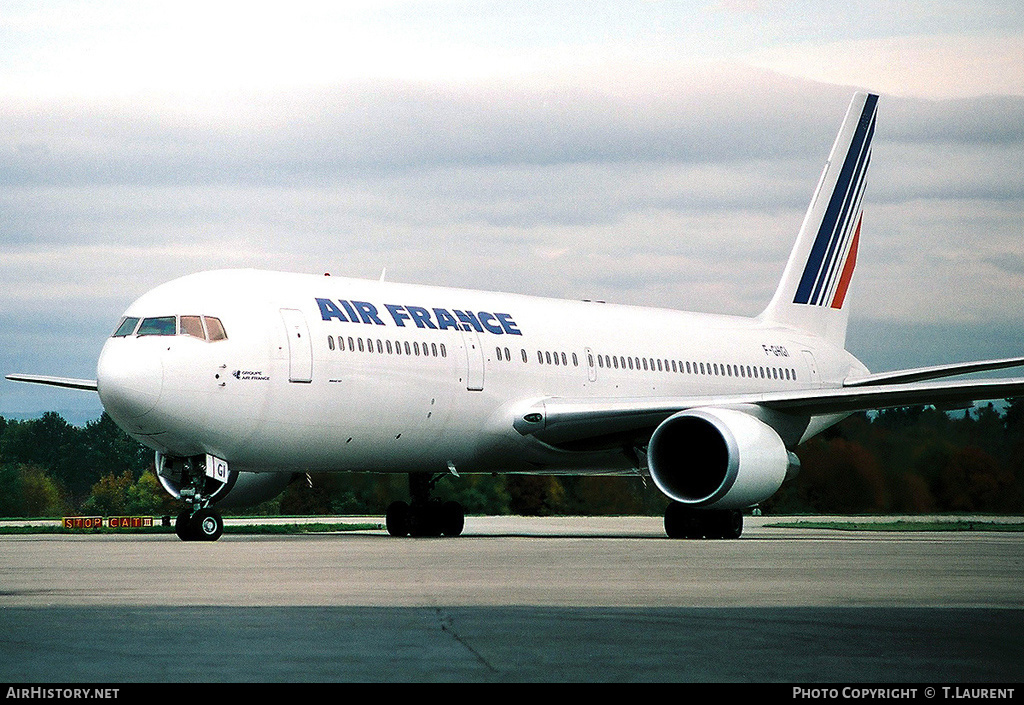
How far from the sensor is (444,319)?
77.9 feet

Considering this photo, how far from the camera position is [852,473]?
2798 cm

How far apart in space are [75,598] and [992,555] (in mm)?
10506

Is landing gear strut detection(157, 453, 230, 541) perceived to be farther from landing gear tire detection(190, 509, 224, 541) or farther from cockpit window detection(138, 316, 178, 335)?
cockpit window detection(138, 316, 178, 335)

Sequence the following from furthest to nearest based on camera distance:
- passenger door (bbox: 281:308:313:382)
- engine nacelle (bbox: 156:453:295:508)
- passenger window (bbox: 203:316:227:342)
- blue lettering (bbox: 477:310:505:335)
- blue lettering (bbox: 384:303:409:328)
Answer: blue lettering (bbox: 477:310:505:335) → blue lettering (bbox: 384:303:409:328) → passenger door (bbox: 281:308:313:382) → engine nacelle (bbox: 156:453:295:508) → passenger window (bbox: 203:316:227:342)

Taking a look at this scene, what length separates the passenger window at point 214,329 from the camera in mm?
20312

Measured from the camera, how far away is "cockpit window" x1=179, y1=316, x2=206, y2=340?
20234 mm

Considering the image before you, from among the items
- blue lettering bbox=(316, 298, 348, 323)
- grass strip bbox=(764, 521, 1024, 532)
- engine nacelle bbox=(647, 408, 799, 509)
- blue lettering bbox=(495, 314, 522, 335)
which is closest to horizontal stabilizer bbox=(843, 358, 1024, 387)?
grass strip bbox=(764, 521, 1024, 532)

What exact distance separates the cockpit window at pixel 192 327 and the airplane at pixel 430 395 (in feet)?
0.07

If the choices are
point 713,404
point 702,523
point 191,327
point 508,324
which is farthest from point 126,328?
point 702,523

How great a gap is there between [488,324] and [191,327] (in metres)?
5.79

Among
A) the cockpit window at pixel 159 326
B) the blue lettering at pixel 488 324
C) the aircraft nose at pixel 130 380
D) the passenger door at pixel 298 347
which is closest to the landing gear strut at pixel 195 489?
the aircraft nose at pixel 130 380

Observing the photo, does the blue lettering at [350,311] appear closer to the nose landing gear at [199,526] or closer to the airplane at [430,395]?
the airplane at [430,395]

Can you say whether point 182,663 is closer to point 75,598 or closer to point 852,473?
point 75,598

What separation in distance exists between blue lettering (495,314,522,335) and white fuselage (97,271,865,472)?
0.03 metres
